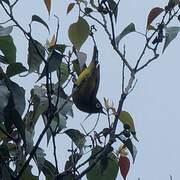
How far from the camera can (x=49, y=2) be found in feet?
3.69

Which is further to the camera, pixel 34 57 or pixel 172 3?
pixel 172 3

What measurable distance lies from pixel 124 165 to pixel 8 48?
354 mm

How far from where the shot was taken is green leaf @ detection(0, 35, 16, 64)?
1.03 m

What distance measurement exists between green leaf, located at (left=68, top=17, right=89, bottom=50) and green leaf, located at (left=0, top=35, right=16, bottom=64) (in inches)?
4.7

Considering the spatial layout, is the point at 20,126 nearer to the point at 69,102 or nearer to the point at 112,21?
the point at 69,102

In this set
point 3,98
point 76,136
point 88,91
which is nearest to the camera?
point 3,98

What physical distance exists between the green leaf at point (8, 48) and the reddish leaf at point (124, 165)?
32cm

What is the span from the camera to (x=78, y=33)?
108 cm

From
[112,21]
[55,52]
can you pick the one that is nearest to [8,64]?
[55,52]

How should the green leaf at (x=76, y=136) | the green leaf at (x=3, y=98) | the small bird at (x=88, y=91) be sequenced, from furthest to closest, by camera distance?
the green leaf at (x=76, y=136), the small bird at (x=88, y=91), the green leaf at (x=3, y=98)

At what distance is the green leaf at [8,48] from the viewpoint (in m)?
1.03

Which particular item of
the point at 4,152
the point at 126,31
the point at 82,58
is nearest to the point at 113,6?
the point at 126,31

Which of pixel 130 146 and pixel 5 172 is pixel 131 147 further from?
pixel 5 172

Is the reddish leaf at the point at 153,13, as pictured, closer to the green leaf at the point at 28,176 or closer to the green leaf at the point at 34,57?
the green leaf at the point at 34,57
